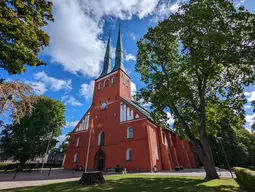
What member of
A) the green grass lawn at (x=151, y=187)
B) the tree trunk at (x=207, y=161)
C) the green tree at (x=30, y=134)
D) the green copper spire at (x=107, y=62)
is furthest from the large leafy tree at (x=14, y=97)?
the green copper spire at (x=107, y=62)

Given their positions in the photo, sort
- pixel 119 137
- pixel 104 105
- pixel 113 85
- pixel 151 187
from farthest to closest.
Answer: pixel 113 85 < pixel 104 105 < pixel 119 137 < pixel 151 187

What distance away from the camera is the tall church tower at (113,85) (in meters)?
26.5

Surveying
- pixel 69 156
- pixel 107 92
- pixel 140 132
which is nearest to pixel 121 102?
pixel 107 92

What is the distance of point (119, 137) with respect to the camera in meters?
21.8

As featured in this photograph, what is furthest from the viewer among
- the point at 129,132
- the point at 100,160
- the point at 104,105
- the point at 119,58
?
the point at 119,58

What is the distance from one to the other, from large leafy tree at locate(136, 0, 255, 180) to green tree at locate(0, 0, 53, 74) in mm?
8723

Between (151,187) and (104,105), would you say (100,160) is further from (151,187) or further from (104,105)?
(151,187)

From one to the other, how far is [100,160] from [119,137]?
5.19 metres

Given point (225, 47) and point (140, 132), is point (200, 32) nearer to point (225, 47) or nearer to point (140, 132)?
point (225, 47)

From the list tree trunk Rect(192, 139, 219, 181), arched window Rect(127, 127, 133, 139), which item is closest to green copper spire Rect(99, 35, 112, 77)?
arched window Rect(127, 127, 133, 139)

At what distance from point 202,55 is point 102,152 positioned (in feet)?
66.0

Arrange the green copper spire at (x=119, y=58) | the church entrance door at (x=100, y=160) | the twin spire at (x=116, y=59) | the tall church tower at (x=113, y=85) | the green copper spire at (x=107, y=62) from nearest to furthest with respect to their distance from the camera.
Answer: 1. the church entrance door at (x=100, y=160)
2. the tall church tower at (x=113, y=85)
3. the green copper spire at (x=119, y=58)
4. the twin spire at (x=116, y=59)
5. the green copper spire at (x=107, y=62)

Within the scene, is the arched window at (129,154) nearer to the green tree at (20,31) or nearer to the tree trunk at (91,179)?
the tree trunk at (91,179)

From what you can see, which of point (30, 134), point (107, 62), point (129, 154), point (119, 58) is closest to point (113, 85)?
point (119, 58)
